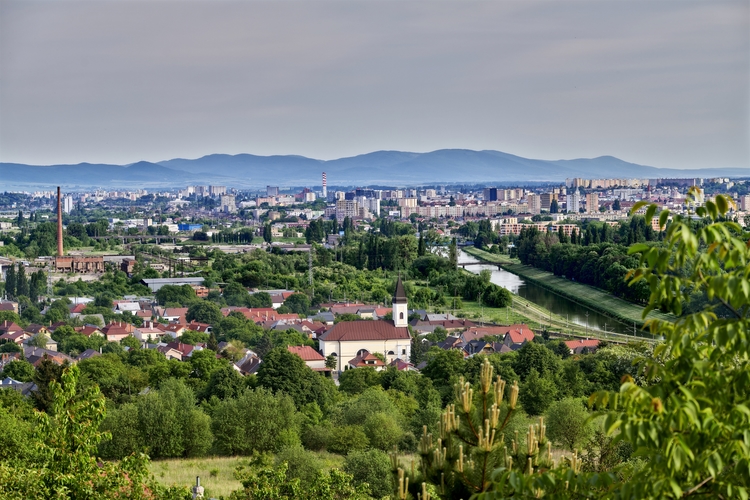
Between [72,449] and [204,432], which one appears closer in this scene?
[72,449]

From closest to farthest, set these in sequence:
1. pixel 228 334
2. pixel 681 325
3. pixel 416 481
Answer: pixel 681 325 < pixel 416 481 < pixel 228 334

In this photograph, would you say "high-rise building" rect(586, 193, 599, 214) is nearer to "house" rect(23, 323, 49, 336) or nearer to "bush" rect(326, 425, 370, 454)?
"house" rect(23, 323, 49, 336)

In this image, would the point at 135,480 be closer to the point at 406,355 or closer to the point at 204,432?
the point at 204,432

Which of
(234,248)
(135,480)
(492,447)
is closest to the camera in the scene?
(492,447)

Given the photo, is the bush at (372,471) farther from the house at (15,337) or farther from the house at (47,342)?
the house at (15,337)

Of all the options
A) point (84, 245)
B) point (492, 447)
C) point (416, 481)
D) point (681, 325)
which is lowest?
point (84, 245)

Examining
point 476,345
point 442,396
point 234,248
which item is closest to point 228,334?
point 476,345

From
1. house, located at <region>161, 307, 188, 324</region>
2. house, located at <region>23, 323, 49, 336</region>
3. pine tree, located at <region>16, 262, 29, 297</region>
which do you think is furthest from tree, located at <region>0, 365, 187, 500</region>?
pine tree, located at <region>16, 262, 29, 297</region>
